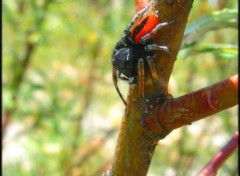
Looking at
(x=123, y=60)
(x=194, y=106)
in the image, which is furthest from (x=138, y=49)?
(x=194, y=106)

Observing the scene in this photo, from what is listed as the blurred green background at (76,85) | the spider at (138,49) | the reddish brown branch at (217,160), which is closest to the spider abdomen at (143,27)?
the spider at (138,49)

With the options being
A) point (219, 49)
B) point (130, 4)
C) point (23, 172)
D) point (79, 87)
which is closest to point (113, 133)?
point (79, 87)

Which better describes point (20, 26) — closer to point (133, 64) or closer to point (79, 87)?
point (79, 87)

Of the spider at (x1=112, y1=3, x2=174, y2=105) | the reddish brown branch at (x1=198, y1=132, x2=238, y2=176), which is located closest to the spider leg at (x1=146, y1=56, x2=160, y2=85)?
the spider at (x1=112, y1=3, x2=174, y2=105)

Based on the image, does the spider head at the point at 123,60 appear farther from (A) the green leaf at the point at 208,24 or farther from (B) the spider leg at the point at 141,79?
(A) the green leaf at the point at 208,24

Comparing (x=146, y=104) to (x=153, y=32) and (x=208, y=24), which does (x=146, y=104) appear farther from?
(x=208, y=24)

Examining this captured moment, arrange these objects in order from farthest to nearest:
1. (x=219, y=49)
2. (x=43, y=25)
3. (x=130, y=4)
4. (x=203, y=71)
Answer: (x=130, y=4), (x=203, y=71), (x=43, y=25), (x=219, y=49)

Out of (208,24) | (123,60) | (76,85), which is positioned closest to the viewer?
(123,60)
